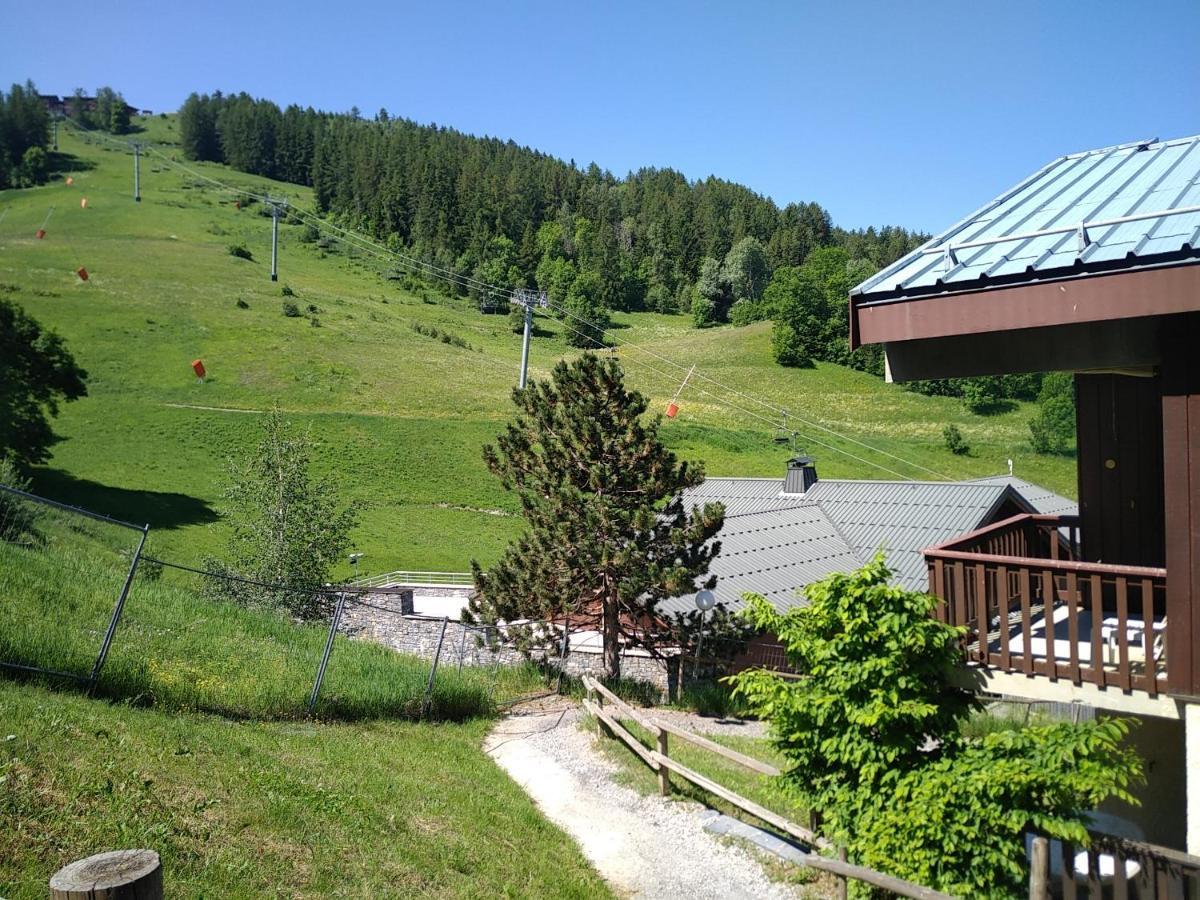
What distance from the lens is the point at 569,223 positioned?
143 m

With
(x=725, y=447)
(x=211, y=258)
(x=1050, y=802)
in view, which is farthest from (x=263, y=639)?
(x=211, y=258)

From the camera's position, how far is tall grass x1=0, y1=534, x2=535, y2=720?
905 cm

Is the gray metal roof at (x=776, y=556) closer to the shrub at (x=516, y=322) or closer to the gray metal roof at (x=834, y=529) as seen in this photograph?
the gray metal roof at (x=834, y=529)

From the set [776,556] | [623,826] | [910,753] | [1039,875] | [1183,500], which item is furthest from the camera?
[776,556]

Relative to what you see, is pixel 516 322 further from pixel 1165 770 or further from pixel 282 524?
pixel 1165 770

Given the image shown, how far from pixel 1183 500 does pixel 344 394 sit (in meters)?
57.3

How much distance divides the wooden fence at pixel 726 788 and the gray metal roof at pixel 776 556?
8.03 metres

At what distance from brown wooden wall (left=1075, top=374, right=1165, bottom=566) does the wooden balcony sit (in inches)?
13.9

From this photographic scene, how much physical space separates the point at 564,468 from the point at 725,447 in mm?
38777

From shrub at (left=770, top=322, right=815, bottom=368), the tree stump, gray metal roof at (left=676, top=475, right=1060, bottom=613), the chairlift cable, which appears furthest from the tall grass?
shrub at (left=770, top=322, right=815, bottom=368)

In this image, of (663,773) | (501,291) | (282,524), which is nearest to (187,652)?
(663,773)

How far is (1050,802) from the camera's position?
5.75 metres

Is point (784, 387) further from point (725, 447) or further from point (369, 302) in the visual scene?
point (369, 302)

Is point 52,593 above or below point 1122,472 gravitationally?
below
